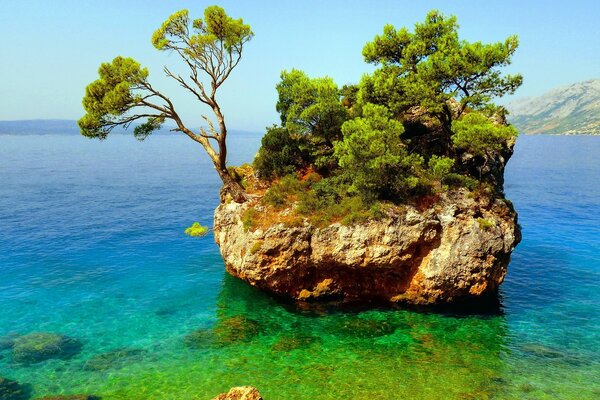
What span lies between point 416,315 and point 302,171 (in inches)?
640

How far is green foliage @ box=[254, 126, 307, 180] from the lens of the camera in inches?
1426

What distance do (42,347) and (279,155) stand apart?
75.7 feet

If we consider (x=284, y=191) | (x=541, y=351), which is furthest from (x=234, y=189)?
(x=541, y=351)

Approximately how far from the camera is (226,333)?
2792cm

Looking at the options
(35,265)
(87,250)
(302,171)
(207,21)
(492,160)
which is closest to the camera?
(207,21)

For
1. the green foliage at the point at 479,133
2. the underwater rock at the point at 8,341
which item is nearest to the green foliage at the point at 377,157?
the green foliage at the point at 479,133

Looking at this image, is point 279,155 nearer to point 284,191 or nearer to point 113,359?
point 284,191

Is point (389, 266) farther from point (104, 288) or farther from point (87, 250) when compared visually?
point (87, 250)

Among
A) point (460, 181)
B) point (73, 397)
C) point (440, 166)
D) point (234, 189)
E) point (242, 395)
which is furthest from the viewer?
point (234, 189)

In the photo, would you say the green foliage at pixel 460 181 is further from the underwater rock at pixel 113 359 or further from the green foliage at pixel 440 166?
the underwater rock at pixel 113 359

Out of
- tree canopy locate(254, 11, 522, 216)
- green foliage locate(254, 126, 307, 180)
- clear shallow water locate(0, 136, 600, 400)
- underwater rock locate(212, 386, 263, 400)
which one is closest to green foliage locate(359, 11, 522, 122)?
tree canopy locate(254, 11, 522, 216)

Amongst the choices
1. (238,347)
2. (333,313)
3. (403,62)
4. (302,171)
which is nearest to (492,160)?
(403,62)

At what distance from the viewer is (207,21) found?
3275 centimetres

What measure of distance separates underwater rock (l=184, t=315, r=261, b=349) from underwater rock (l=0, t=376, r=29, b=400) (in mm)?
9083
